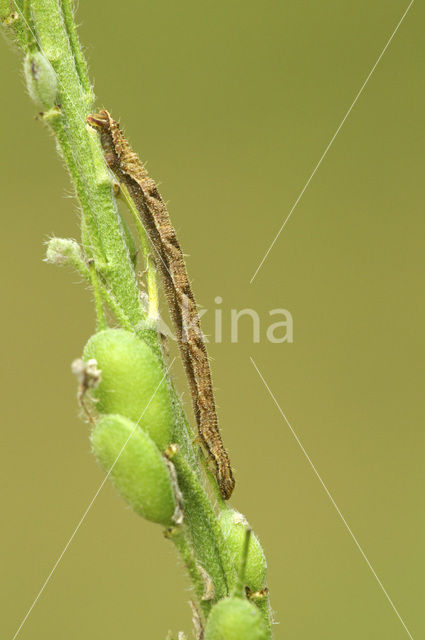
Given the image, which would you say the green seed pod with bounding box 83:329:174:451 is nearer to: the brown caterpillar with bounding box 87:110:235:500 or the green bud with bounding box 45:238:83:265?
the green bud with bounding box 45:238:83:265

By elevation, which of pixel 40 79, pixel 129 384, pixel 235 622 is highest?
pixel 40 79

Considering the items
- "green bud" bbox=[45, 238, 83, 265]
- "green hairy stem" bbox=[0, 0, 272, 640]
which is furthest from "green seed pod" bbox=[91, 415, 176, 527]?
"green bud" bbox=[45, 238, 83, 265]

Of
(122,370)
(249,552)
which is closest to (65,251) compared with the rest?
(122,370)

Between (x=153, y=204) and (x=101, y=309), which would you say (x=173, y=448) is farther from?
(x=153, y=204)

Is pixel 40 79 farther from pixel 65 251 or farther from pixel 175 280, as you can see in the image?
pixel 175 280

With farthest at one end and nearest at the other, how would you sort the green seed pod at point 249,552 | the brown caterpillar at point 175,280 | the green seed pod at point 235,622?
the brown caterpillar at point 175,280
the green seed pod at point 249,552
the green seed pod at point 235,622

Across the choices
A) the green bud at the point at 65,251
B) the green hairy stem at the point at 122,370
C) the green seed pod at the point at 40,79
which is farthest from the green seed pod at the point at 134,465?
the green seed pod at the point at 40,79

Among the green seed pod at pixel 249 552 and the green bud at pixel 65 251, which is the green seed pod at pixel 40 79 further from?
the green seed pod at pixel 249 552
